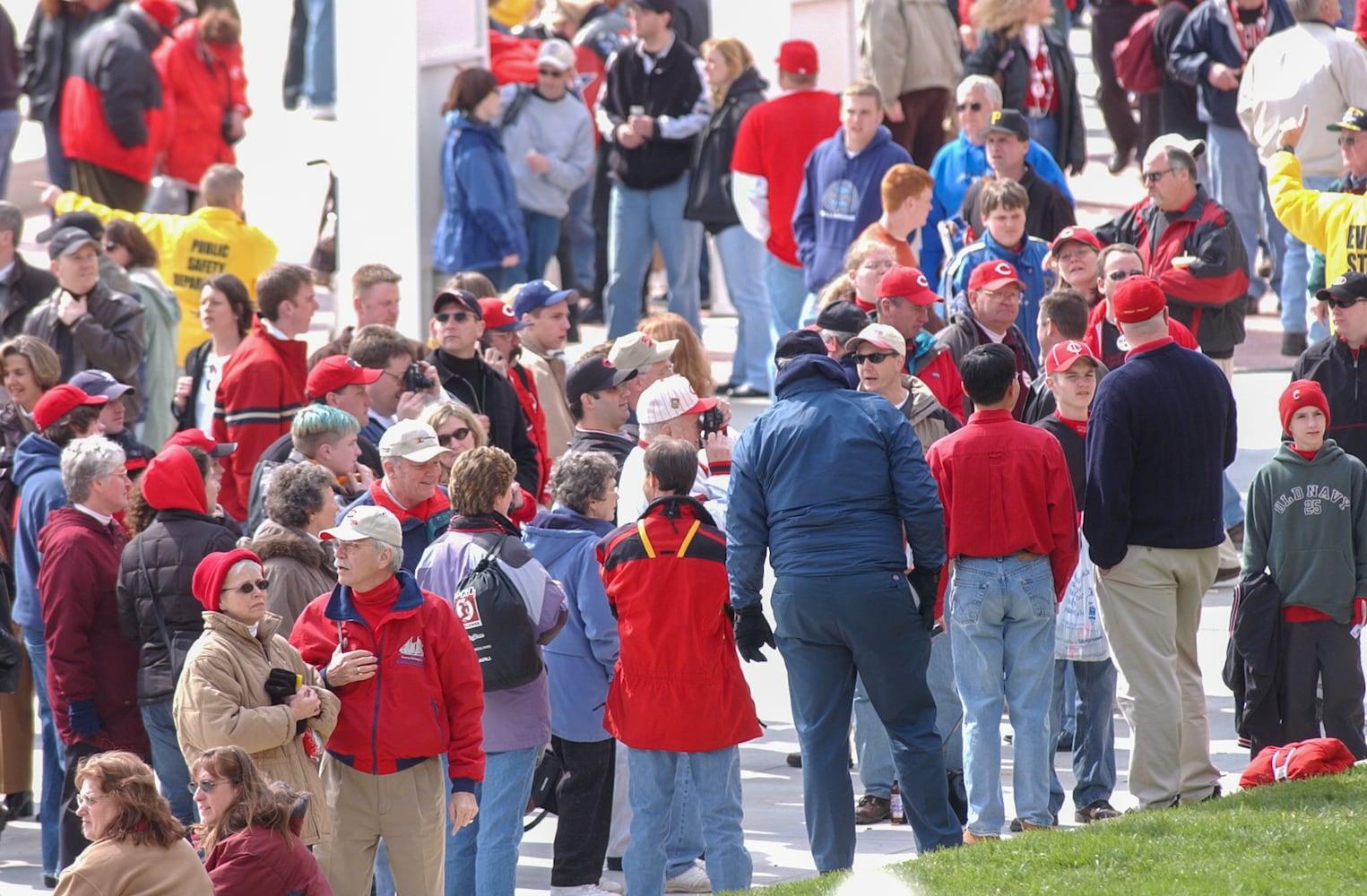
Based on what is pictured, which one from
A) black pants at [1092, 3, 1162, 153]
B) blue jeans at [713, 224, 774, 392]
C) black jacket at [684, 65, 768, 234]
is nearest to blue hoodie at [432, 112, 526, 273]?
black jacket at [684, 65, 768, 234]

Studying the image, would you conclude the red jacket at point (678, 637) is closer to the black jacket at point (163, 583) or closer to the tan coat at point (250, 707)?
the tan coat at point (250, 707)

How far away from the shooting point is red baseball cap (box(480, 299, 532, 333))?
9.57 meters

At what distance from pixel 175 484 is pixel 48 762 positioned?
61.0 inches

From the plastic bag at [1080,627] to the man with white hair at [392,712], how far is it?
94.4 inches

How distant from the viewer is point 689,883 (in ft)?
24.9

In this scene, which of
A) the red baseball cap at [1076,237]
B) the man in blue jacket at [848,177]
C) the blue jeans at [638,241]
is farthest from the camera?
the blue jeans at [638,241]

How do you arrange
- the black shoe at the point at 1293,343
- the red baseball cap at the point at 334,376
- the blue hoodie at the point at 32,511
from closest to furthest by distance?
the blue hoodie at the point at 32,511 < the red baseball cap at the point at 334,376 < the black shoe at the point at 1293,343

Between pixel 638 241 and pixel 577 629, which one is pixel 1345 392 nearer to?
pixel 577 629

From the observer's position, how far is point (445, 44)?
14.3 metres

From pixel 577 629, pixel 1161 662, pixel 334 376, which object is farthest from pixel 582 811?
pixel 334 376

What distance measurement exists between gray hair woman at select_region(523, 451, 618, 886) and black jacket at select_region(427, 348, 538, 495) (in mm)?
1780

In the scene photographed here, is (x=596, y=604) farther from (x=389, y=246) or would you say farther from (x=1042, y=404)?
(x=389, y=246)

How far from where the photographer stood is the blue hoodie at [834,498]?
6734 millimetres

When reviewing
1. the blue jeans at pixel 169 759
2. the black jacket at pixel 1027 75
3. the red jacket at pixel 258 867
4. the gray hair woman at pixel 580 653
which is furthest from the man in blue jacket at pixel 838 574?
the black jacket at pixel 1027 75
